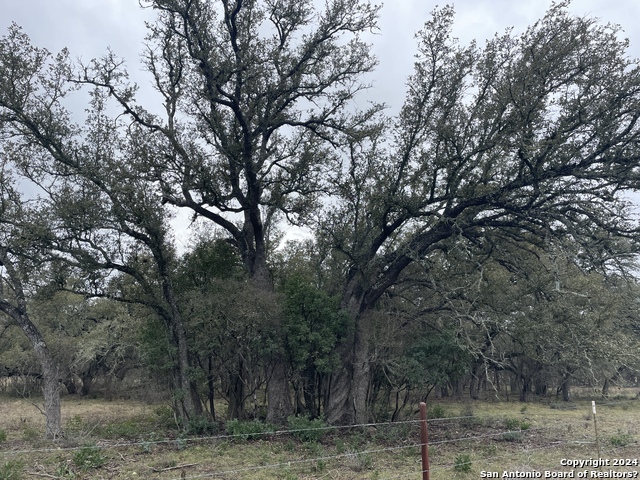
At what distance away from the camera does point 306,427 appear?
44.4 ft

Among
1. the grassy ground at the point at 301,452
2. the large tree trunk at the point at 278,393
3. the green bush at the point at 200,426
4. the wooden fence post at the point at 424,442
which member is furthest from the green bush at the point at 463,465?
the green bush at the point at 200,426

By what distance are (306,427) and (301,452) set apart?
4.60 feet

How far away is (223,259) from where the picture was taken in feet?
54.8

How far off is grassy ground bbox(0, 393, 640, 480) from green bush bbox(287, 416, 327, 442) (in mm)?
58

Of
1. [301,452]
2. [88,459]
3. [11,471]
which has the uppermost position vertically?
[11,471]

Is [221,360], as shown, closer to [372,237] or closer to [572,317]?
[372,237]

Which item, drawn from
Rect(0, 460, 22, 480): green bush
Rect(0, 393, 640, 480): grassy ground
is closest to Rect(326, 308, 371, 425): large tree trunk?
Rect(0, 393, 640, 480): grassy ground

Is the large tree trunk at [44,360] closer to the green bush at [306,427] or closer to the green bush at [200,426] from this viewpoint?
the green bush at [200,426]

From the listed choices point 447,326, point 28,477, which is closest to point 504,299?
point 447,326

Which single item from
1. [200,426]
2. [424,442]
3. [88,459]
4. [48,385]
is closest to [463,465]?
[424,442]

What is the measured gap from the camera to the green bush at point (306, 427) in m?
13.4

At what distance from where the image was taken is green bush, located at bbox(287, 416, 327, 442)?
13352 millimetres

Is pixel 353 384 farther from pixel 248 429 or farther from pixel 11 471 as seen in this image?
pixel 11 471

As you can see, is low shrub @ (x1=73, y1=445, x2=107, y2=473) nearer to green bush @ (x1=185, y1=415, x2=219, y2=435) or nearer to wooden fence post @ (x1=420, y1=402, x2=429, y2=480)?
green bush @ (x1=185, y1=415, x2=219, y2=435)
